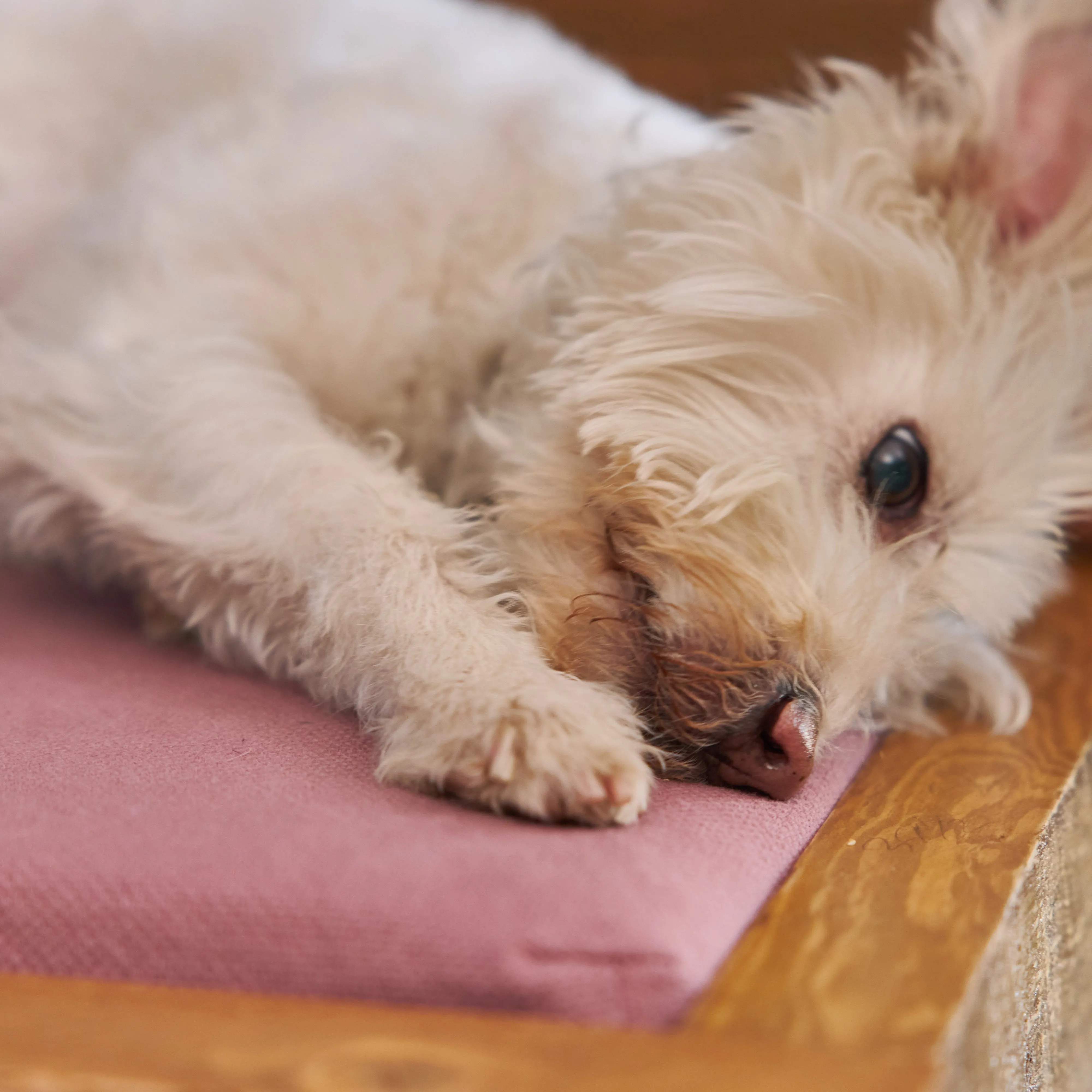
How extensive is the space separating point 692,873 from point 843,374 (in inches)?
A: 30.2

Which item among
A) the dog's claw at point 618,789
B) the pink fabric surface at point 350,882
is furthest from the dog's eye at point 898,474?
the dog's claw at point 618,789

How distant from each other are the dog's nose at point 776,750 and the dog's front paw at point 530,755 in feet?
0.38

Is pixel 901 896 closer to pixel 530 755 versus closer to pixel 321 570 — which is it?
pixel 530 755

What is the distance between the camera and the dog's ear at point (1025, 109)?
173cm

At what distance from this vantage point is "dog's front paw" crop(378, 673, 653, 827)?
1.17m

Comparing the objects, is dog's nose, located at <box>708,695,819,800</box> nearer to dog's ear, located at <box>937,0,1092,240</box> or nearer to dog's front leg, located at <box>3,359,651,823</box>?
dog's front leg, located at <box>3,359,651,823</box>

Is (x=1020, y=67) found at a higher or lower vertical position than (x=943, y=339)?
higher

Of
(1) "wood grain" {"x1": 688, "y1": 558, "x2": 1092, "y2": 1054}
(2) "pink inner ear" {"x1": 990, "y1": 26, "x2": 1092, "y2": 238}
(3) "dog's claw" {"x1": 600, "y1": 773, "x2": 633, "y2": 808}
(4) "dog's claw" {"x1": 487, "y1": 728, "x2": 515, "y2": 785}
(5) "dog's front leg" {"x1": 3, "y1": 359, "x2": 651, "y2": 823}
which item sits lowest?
(5) "dog's front leg" {"x1": 3, "y1": 359, "x2": 651, "y2": 823}

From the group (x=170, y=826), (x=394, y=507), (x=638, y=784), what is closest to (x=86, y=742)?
(x=170, y=826)

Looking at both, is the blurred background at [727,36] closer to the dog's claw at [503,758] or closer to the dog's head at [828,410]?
the dog's head at [828,410]

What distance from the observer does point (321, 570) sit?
1516 mm

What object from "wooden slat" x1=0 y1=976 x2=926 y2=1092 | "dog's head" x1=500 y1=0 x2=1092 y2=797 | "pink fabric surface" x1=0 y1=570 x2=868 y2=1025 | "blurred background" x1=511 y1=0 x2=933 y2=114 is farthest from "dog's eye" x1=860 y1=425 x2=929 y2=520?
"blurred background" x1=511 y1=0 x2=933 y2=114

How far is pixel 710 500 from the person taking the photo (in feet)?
4.79

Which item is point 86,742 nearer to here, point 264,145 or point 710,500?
point 710,500
